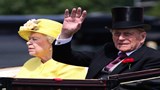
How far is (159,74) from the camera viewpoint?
451 cm

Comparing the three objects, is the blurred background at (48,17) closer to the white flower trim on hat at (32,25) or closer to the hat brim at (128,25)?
the white flower trim on hat at (32,25)

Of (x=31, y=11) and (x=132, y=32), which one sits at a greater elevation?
(x=132, y=32)

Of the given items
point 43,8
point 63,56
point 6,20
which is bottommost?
point 43,8

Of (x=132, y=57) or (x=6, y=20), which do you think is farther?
(x=6, y=20)

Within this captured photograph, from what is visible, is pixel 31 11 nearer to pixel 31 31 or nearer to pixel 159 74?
pixel 31 31

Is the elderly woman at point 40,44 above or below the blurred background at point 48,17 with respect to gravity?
above

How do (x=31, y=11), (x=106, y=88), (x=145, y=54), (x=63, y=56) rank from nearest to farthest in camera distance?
(x=106, y=88)
(x=145, y=54)
(x=63, y=56)
(x=31, y=11)

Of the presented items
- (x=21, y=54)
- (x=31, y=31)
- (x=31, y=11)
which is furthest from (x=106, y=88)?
(x=31, y=11)

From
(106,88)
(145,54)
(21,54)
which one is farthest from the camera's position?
(21,54)

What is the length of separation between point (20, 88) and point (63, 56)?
95cm

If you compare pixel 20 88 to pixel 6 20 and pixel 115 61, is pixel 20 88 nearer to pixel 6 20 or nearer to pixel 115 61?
pixel 115 61

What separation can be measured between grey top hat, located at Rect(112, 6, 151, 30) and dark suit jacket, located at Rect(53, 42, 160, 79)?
0.23 meters

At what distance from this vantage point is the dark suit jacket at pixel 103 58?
4938 millimetres

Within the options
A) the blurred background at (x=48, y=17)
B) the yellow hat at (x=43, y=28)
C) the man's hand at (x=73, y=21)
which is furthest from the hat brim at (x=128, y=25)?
the blurred background at (x=48, y=17)
